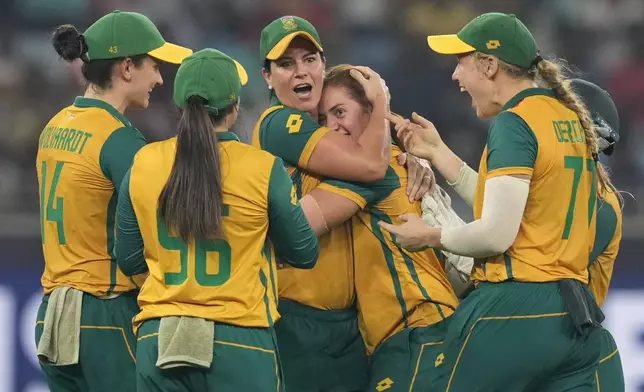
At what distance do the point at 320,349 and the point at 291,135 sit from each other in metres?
0.91

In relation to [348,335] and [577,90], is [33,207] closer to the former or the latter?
[348,335]

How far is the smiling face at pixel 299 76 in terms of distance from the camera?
16.2 feet

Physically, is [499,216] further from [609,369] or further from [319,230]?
[609,369]

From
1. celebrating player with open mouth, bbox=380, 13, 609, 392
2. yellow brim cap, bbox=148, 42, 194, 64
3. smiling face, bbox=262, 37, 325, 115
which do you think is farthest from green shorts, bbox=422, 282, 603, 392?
yellow brim cap, bbox=148, 42, 194, 64

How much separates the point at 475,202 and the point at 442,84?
5.14 metres

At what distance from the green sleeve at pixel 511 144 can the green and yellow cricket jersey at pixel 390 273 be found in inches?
21.9

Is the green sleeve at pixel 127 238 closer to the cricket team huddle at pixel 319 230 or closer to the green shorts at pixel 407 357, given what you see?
the cricket team huddle at pixel 319 230

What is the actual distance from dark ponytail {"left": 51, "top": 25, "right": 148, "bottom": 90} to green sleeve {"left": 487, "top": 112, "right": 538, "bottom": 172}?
5.00 ft

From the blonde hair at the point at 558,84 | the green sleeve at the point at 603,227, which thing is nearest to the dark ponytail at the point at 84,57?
the blonde hair at the point at 558,84

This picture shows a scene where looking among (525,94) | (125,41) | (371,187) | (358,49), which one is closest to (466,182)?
(371,187)

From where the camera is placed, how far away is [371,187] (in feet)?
15.7

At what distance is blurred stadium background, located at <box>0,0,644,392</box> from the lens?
30.3 feet

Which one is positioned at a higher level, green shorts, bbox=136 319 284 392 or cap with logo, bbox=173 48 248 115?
cap with logo, bbox=173 48 248 115

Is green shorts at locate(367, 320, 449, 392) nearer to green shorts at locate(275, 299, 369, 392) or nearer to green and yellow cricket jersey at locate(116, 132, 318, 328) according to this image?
green shorts at locate(275, 299, 369, 392)
